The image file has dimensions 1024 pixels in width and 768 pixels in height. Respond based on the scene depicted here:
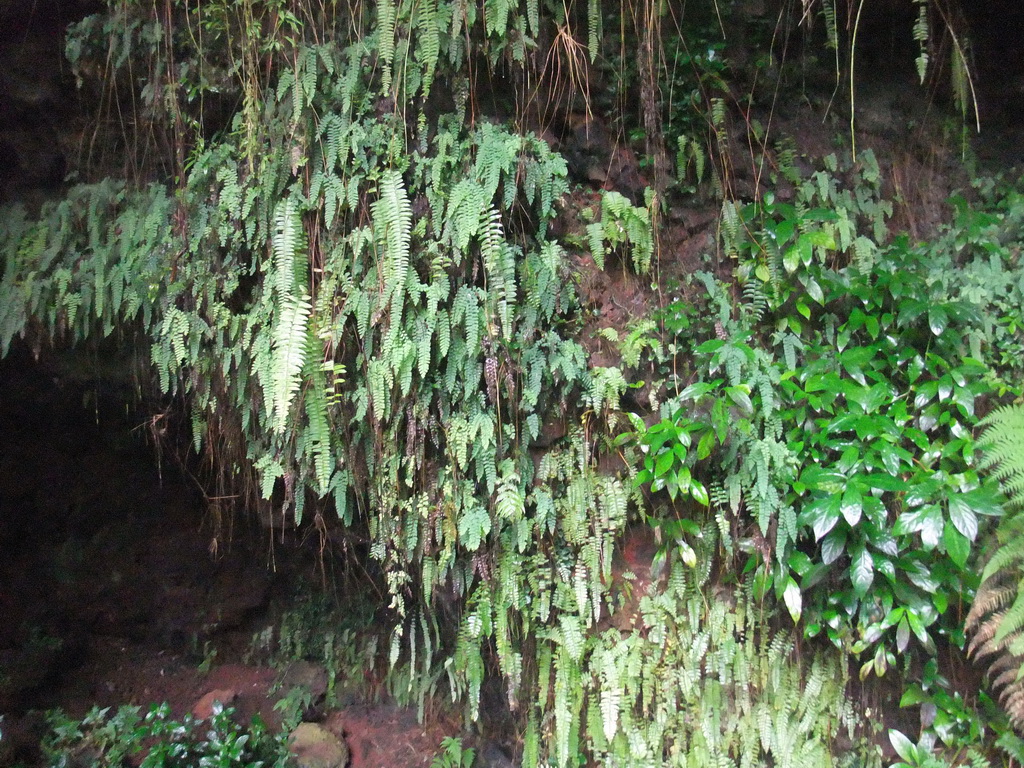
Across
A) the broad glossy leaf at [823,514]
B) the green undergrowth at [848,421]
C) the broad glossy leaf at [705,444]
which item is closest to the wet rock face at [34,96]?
the green undergrowth at [848,421]

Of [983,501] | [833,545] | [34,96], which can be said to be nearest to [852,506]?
[833,545]

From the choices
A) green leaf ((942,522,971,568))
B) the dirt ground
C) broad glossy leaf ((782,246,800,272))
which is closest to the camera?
green leaf ((942,522,971,568))

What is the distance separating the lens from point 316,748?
5703 millimetres

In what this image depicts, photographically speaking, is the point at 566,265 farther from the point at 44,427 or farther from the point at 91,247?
the point at 44,427

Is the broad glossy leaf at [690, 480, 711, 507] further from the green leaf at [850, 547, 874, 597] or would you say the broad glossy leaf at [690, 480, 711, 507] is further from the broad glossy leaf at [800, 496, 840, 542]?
the green leaf at [850, 547, 874, 597]

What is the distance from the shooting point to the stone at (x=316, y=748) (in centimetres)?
559

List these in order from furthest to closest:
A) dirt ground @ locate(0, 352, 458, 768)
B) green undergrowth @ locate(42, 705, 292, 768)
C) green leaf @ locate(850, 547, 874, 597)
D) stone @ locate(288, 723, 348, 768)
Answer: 1. dirt ground @ locate(0, 352, 458, 768)
2. stone @ locate(288, 723, 348, 768)
3. green undergrowth @ locate(42, 705, 292, 768)
4. green leaf @ locate(850, 547, 874, 597)

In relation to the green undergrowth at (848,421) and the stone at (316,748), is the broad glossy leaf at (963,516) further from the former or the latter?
the stone at (316,748)

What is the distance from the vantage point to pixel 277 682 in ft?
21.4

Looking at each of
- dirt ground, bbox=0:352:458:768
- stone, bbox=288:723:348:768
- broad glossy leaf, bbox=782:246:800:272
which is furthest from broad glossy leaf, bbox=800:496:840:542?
stone, bbox=288:723:348:768

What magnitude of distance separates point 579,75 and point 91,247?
3.38m

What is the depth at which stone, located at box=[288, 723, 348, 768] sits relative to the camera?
5.59 m

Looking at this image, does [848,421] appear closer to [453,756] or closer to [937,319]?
[937,319]

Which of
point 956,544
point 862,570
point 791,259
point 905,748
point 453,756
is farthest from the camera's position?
point 453,756
